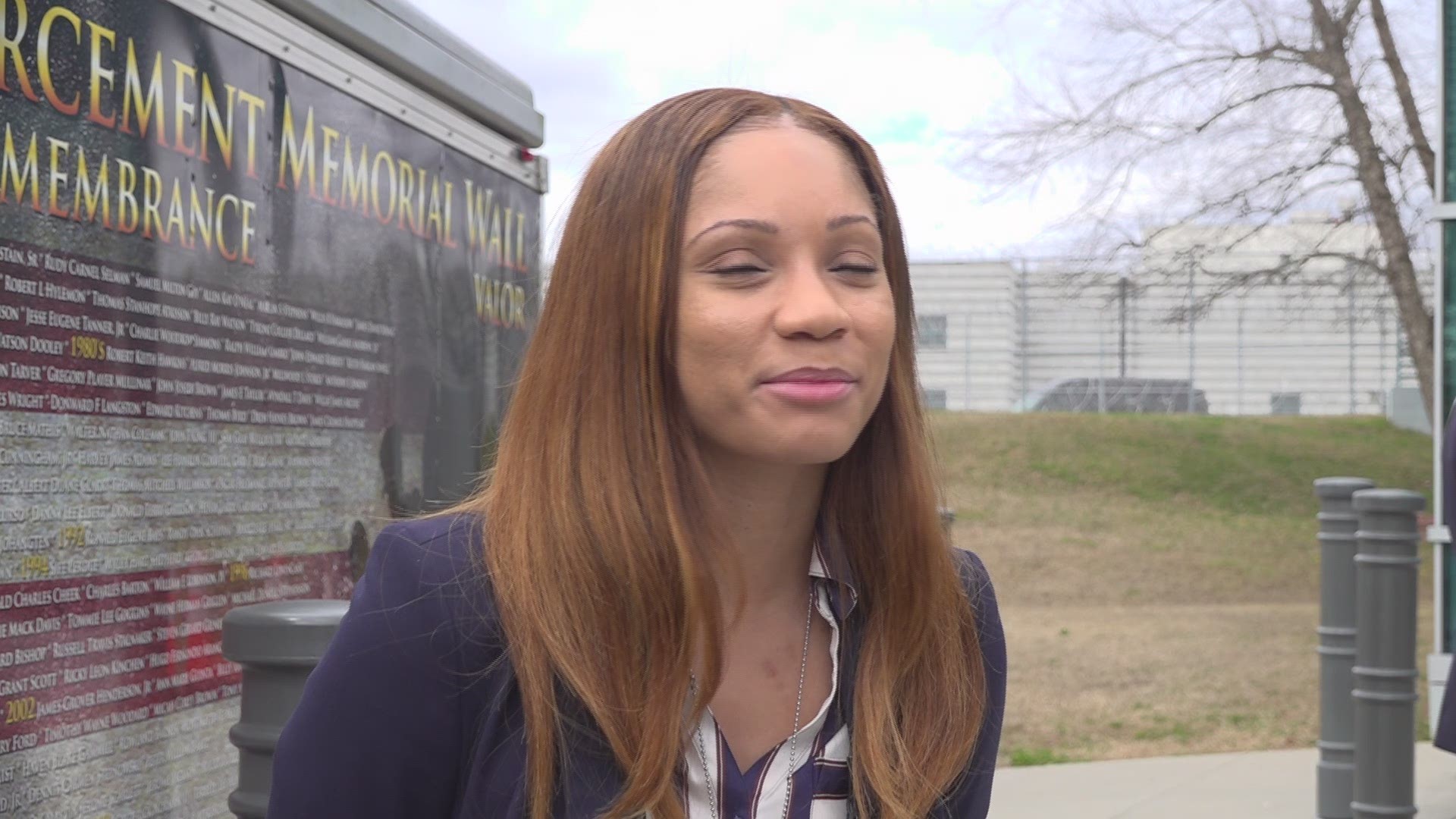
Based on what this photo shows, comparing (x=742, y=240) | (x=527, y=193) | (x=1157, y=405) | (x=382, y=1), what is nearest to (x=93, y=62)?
(x=382, y=1)

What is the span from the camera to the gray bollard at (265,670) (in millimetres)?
2670

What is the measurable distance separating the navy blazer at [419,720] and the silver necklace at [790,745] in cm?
9

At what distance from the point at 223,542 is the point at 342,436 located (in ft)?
1.72

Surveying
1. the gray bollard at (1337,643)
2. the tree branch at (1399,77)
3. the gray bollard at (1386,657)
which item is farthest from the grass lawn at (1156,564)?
the tree branch at (1399,77)

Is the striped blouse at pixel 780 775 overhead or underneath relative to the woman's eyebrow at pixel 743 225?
underneath

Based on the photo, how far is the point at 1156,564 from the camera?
1748 cm

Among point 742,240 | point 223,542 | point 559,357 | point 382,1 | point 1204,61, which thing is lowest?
point 223,542

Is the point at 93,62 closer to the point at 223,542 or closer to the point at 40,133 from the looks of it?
the point at 40,133

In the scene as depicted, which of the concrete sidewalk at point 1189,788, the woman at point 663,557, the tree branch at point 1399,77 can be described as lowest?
the concrete sidewalk at point 1189,788

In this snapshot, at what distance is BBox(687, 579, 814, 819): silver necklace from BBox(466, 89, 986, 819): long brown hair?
4cm

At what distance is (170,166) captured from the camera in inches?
108

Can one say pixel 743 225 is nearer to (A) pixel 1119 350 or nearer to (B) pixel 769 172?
(B) pixel 769 172

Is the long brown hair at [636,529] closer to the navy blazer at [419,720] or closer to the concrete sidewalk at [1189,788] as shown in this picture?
the navy blazer at [419,720]

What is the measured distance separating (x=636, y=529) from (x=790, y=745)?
285 millimetres
